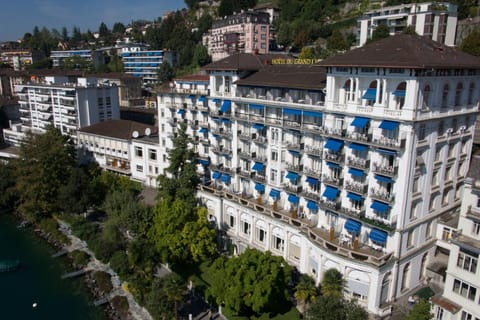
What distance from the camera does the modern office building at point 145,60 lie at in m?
169

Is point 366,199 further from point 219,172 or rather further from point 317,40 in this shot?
point 317,40

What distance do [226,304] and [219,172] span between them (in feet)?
81.0

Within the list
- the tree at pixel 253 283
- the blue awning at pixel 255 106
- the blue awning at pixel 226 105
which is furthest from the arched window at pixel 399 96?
the blue awning at pixel 226 105

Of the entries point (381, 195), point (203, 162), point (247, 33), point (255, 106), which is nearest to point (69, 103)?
point (203, 162)

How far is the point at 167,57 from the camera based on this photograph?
168 m

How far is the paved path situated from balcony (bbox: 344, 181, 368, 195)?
2820 cm

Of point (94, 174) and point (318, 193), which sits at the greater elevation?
point (318, 193)

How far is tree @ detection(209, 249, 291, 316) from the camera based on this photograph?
37438mm

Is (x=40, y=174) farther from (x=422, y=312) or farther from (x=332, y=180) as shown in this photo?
(x=422, y=312)

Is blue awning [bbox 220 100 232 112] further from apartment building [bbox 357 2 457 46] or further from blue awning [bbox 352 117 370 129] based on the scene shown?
apartment building [bbox 357 2 457 46]

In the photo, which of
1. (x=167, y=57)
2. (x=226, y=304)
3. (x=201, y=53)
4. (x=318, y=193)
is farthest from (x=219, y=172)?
(x=167, y=57)

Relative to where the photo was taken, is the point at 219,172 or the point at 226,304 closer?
the point at 226,304

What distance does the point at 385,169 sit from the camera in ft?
127

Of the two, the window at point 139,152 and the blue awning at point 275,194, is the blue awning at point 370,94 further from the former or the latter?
the window at point 139,152
